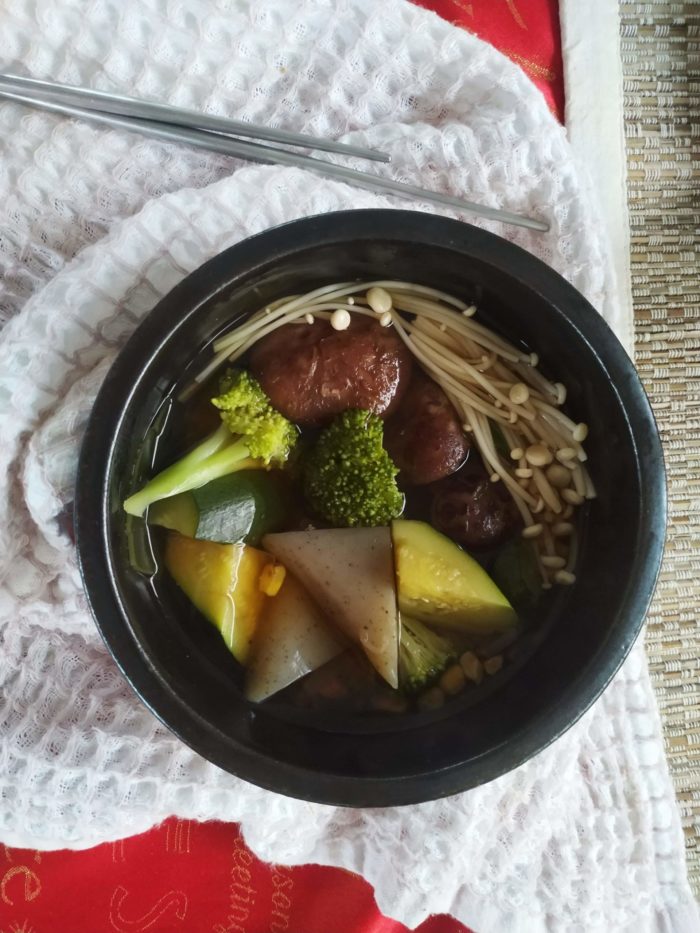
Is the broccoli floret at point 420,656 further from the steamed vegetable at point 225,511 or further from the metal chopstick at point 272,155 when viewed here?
the metal chopstick at point 272,155

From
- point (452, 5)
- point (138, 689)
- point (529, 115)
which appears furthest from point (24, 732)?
point (452, 5)

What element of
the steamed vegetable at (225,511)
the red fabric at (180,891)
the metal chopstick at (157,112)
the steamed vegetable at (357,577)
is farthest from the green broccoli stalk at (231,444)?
the red fabric at (180,891)

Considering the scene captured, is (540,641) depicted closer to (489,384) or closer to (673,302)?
(489,384)

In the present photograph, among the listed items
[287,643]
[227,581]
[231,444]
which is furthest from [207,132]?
[287,643]

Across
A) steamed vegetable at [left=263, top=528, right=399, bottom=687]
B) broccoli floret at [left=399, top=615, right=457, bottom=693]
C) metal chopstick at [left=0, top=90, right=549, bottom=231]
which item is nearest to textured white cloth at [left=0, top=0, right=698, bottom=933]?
metal chopstick at [left=0, top=90, right=549, bottom=231]

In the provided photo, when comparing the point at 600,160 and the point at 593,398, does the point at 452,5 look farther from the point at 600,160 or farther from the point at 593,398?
the point at 593,398

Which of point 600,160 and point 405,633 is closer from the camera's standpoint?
point 405,633
